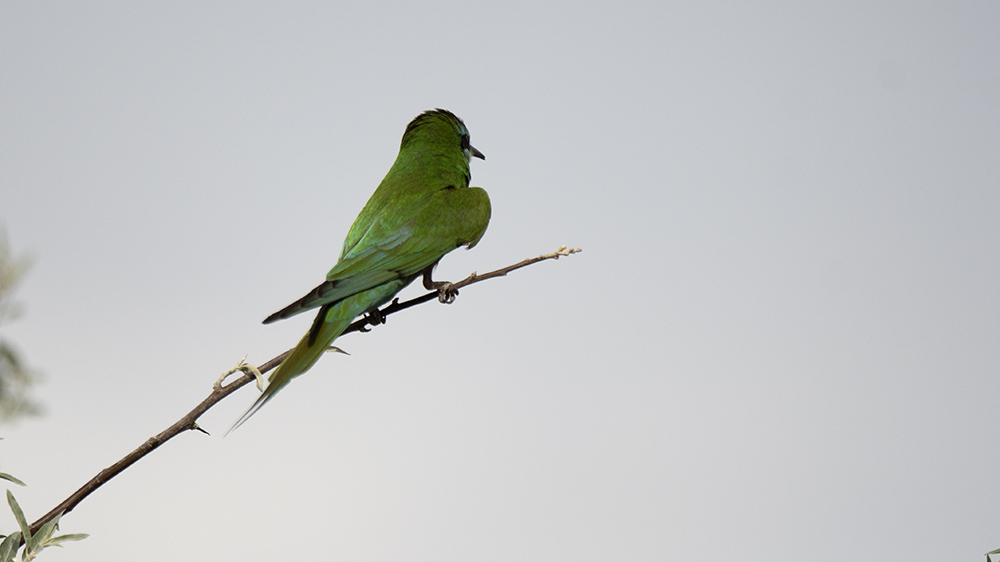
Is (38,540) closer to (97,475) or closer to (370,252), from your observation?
(97,475)

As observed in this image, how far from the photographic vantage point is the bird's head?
1.88 metres

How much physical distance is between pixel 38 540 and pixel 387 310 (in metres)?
0.57

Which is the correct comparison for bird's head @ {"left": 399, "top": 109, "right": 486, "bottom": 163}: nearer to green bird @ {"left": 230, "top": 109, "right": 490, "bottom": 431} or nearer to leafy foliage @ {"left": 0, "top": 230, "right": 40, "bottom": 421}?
green bird @ {"left": 230, "top": 109, "right": 490, "bottom": 431}

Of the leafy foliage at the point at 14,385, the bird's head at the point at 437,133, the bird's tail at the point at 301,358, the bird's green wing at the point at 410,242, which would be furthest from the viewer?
the bird's head at the point at 437,133

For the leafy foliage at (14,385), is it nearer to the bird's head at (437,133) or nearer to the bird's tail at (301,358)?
the bird's tail at (301,358)

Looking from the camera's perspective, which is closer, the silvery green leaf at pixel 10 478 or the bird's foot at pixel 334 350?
the silvery green leaf at pixel 10 478

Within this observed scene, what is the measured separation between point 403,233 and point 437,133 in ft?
1.54

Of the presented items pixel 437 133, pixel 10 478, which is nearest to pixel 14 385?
pixel 10 478

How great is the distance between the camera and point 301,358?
1040 mm

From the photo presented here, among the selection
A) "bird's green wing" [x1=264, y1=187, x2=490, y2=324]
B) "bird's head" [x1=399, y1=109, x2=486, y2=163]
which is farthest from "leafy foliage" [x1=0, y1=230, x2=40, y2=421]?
"bird's head" [x1=399, y1=109, x2=486, y2=163]

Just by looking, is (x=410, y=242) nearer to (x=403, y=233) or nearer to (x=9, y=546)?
(x=403, y=233)

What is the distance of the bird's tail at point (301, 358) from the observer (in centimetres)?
97

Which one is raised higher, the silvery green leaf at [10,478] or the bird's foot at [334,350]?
the bird's foot at [334,350]

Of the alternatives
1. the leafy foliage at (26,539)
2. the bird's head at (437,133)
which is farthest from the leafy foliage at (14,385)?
the bird's head at (437,133)
